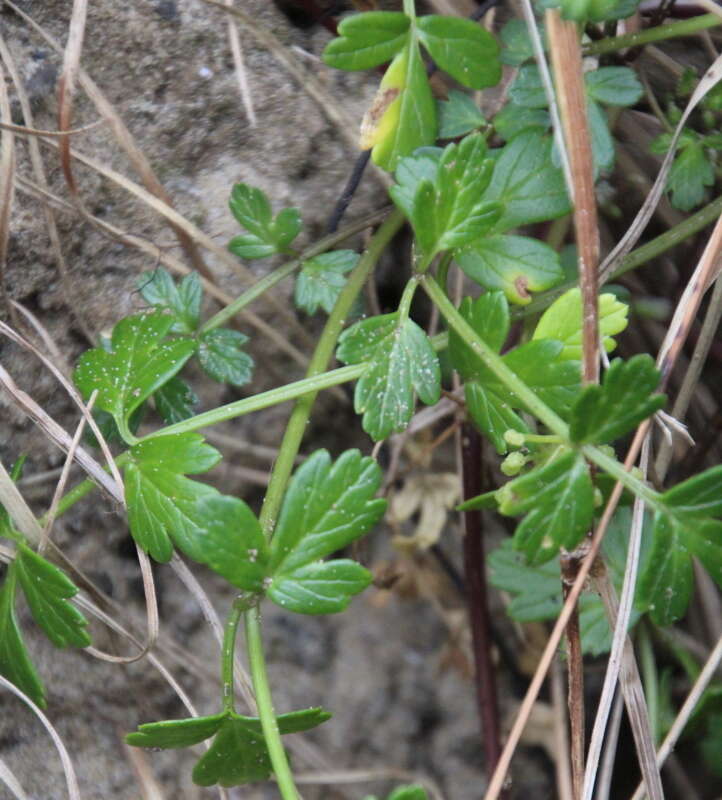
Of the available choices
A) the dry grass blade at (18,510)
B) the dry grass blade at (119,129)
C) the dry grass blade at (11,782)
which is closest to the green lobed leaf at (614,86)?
the dry grass blade at (119,129)

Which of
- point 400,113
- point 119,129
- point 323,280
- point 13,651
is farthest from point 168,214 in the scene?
point 13,651

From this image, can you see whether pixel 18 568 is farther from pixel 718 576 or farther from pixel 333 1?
pixel 333 1

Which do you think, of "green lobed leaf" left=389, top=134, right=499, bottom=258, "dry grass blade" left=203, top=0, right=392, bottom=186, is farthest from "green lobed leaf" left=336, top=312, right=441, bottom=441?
"dry grass blade" left=203, top=0, right=392, bottom=186

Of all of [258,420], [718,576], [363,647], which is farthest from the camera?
[363,647]

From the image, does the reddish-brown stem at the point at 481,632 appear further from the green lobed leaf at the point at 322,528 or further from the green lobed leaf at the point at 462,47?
the green lobed leaf at the point at 462,47

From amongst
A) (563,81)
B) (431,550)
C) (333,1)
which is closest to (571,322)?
(563,81)

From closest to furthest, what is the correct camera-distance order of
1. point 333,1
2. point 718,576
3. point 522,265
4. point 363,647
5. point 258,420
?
point 718,576
point 522,265
point 333,1
point 258,420
point 363,647

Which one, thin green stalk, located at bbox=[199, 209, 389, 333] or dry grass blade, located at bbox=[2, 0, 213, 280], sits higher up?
dry grass blade, located at bbox=[2, 0, 213, 280]

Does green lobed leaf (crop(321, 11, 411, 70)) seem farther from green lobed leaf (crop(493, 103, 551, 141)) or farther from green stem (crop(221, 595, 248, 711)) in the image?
green stem (crop(221, 595, 248, 711))
